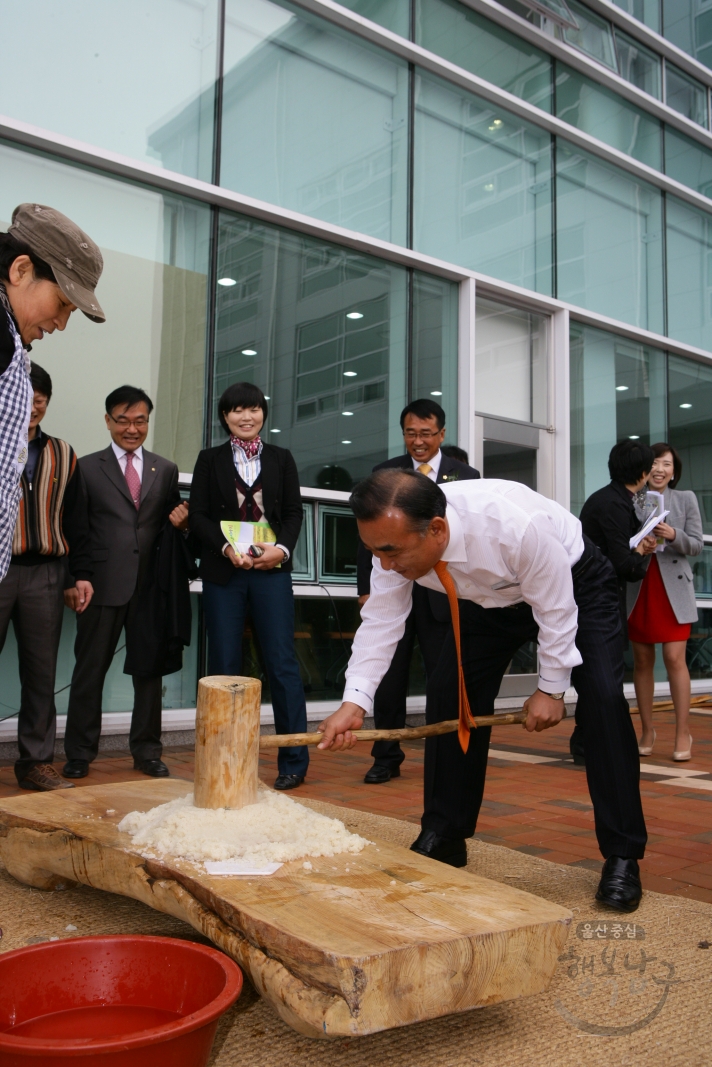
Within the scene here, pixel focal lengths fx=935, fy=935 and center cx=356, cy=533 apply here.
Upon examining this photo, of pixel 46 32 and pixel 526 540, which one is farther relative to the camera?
pixel 46 32

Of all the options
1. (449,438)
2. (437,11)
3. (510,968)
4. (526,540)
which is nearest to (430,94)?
(437,11)

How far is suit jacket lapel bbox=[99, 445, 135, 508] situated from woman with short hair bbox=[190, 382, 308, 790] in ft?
1.40

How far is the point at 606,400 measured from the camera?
28.6 feet

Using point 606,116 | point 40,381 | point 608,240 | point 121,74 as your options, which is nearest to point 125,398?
point 40,381

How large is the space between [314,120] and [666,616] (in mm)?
4357

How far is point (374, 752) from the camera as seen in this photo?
4836 mm

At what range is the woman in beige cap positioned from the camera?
215cm

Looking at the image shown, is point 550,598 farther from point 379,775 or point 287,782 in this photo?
point 379,775

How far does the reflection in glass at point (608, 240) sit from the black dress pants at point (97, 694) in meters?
5.36

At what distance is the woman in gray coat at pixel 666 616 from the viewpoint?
5.41m

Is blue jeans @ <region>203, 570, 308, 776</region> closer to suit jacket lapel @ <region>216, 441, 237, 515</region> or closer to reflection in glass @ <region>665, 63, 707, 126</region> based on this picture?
suit jacket lapel @ <region>216, 441, 237, 515</region>

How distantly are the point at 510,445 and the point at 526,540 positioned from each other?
546cm

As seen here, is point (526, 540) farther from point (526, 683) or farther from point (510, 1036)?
point (526, 683)

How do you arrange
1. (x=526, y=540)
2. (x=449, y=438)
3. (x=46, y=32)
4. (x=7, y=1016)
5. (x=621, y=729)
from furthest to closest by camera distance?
(x=449, y=438) < (x=46, y=32) < (x=621, y=729) < (x=526, y=540) < (x=7, y=1016)
